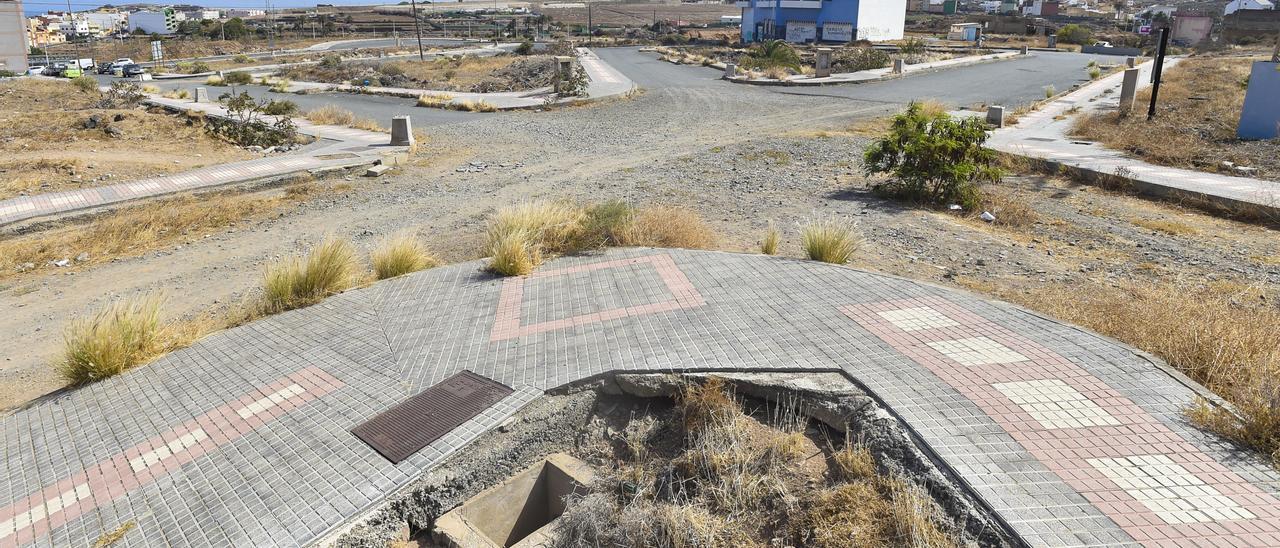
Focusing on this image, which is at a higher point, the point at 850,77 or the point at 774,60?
the point at 774,60

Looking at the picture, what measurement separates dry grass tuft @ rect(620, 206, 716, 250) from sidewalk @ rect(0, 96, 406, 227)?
28.6 feet

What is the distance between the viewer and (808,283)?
6.50 m

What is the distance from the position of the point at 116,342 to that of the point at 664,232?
5.24 meters

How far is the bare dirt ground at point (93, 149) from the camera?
1330cm

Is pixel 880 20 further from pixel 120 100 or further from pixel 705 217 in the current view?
pixel 705 217

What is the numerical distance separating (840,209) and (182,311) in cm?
850

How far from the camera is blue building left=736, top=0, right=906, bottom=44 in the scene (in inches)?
2712

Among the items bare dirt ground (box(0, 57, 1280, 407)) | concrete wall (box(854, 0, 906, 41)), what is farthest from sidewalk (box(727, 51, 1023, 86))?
concrete wall (box(854, 0, 906, 41))

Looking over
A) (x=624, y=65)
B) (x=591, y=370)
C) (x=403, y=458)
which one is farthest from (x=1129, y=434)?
(x=624, y=65)

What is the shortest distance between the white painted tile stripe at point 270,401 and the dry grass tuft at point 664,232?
4032mm

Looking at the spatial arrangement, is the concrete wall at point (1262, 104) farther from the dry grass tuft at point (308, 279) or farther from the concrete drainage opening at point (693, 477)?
the dry grass tuft at point (308, 279)

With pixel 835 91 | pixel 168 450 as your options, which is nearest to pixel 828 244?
pixel 168 450

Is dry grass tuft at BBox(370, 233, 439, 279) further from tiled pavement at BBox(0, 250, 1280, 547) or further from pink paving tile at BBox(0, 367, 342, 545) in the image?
pink paving tile at BBox(0, 367, 342, 545)

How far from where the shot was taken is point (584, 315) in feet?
19.5
